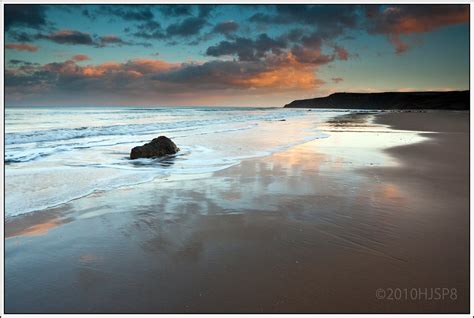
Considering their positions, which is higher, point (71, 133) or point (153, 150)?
point (71, 133)

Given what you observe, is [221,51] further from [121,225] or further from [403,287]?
[403,287]

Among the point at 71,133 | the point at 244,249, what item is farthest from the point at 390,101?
the point at 244,249

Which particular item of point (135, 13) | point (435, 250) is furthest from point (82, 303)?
point (135, 13)

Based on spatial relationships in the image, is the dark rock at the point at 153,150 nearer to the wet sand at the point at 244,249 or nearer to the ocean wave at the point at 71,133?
the wet sand at the point at 244,249

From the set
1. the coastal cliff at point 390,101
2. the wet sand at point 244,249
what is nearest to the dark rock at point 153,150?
the wet sand at point 244,249

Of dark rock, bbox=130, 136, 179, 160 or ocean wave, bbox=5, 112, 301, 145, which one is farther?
ocean wave, bbox=5, 112, 301, 145

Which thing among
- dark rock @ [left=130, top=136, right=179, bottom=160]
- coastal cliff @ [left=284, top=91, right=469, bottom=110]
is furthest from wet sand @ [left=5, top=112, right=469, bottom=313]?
coastal cliff @ [left=284, top=91, right=469, bottom=110]

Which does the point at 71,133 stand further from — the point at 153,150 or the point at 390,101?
the point at 390,101

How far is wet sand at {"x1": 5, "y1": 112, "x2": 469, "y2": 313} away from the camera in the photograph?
2.63m

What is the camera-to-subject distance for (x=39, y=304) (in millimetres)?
2590

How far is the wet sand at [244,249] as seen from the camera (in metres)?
2.63

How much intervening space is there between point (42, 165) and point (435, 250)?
27.0 ft

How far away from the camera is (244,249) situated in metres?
3.38

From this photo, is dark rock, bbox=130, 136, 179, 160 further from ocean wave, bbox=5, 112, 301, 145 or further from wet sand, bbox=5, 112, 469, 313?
ocean wave, bbox=5, 112, 301, 145
